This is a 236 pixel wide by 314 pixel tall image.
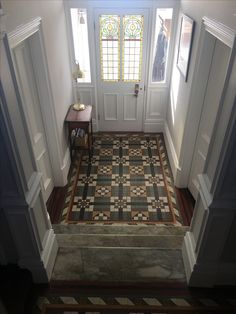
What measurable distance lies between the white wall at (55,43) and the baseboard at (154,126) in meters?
1.56

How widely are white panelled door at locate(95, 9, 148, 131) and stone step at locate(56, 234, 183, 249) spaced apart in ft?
8.89

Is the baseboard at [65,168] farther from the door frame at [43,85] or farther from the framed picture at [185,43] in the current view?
the framed picture at [185,43]

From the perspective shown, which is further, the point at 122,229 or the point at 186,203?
the point at 186,203

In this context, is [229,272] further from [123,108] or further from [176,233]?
[123,108]

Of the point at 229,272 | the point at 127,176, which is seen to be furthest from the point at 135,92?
the point at 229,272

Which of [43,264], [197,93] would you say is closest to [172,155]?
[197,93]

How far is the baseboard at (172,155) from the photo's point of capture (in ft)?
13.9

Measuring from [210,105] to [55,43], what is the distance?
2.19 m

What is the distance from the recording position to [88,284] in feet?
8.94

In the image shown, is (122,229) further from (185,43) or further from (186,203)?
(185,43)

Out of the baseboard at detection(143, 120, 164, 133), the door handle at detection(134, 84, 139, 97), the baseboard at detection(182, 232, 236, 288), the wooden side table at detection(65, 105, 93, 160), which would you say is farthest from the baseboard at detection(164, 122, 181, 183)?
the baseboard at detection(182, 232, 236, 288)

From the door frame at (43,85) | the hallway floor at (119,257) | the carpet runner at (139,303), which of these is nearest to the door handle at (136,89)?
the door frame at (43,85)

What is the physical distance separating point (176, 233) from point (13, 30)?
9.16 feet

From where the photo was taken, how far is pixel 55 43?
151 inches
